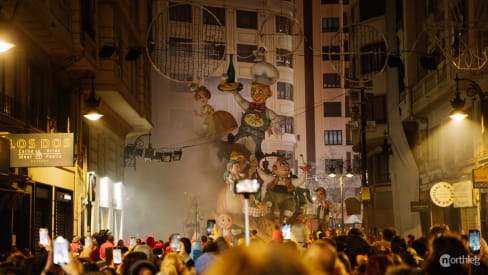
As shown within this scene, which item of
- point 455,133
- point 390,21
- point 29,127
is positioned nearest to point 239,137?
point 390,21

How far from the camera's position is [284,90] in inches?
2955

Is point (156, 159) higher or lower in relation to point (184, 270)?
higher

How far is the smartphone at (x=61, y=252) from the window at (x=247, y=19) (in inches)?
2454

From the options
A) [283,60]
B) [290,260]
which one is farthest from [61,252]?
[283,60]

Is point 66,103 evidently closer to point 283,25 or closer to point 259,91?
point 259,91

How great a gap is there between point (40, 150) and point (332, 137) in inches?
2991

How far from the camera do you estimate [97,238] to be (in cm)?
1997

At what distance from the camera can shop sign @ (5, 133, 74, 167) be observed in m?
18.5

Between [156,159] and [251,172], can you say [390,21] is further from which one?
[156,159]

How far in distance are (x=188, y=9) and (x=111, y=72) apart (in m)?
31.1

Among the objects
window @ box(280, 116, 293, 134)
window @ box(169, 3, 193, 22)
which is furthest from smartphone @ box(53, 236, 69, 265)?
window @ box(280, 116, 293, 134)

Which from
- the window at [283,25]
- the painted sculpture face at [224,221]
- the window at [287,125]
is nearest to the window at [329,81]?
the window at [287,125]

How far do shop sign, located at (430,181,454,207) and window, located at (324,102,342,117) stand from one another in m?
65.3

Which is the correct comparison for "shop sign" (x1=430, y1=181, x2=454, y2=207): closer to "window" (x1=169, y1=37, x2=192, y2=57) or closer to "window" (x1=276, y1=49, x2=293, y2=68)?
"window" (x1=169, y1=37, x2=192, y2=57)
